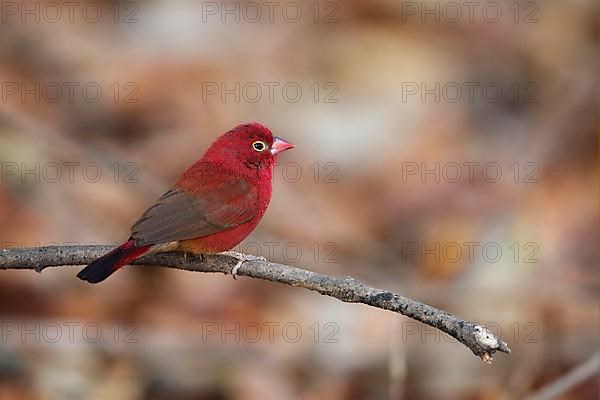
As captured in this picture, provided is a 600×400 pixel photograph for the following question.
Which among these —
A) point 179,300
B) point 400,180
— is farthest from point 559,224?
point 179,300

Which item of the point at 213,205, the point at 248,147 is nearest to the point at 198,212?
the point at 213,205

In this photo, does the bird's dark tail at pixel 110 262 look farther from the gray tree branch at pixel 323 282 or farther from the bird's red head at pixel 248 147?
the bird's red head at pixel 248 147

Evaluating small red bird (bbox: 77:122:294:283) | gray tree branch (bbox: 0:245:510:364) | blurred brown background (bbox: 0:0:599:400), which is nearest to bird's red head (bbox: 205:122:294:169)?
small red bird (bbox: 77:122:294:283)

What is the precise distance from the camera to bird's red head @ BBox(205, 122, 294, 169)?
4391 mm

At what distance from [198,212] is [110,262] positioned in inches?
25.2

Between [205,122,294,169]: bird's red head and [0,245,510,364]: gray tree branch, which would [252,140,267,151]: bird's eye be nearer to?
[205,122,294,169]: bird's red head

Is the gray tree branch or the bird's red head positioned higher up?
the bird's red head

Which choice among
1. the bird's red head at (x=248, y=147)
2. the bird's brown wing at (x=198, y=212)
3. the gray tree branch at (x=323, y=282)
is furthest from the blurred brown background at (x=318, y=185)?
the gray tree branch at (x=323, y=282)

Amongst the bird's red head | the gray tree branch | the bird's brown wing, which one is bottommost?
the gray tree branch

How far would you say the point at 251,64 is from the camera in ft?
29.9

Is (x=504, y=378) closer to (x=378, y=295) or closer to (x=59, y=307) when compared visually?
(x=59, y=307)

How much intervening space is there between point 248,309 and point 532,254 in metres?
1.84

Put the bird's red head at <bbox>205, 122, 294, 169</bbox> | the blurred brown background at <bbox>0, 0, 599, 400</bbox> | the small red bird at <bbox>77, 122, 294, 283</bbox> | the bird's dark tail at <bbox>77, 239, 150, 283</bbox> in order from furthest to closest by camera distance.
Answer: the blurred brown background at <bbox>0, 0, 599, 400</bbox> < the bird's red head at <bbox>205, 122, 294, 169</bbox> < the small red bird at <bbox>77, 122, 294, 283</bbox> < the bird's dark tail at <bbox>77, 239, 150, 283</bbox>

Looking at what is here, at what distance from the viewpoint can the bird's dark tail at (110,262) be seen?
135 inches
